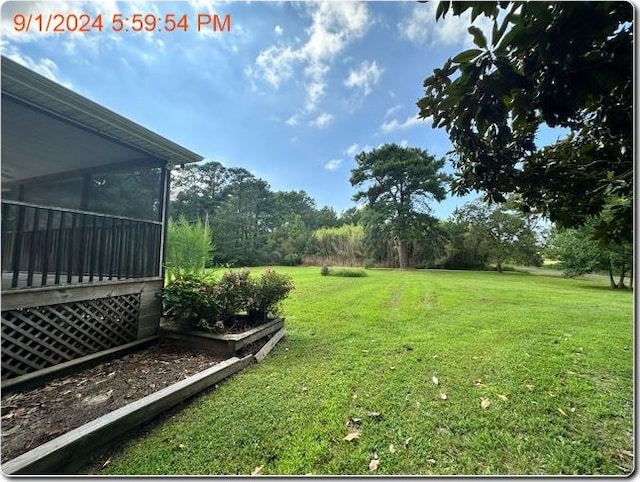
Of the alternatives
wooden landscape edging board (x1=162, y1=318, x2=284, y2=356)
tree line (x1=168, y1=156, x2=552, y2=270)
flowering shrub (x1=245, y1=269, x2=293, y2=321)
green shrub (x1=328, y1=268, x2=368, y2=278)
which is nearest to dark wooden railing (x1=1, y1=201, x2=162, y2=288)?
wooden landscape edging board (x1=162, y1=318, x2=284, y2=356)

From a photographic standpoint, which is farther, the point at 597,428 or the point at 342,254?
the point at 342,254

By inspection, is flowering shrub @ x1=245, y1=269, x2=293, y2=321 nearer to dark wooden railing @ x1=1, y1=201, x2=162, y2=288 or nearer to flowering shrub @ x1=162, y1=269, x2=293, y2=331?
flowering shrub @ x1=162, y1=269, x2=293, y2=331

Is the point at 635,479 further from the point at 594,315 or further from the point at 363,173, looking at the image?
the point at 363,173

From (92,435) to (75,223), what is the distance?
1716 millimetres

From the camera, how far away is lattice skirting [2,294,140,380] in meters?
1.79

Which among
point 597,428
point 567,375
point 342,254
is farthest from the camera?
point 342,254

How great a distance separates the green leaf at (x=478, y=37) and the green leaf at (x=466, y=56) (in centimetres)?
2

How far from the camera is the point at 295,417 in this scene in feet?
4.99

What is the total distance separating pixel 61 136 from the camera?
2611mm

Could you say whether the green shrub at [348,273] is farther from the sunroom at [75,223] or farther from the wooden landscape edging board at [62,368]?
the wooden landscape edging board at [62,368]

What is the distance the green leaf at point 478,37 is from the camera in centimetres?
98

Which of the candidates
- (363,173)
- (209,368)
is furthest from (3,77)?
(363,173)

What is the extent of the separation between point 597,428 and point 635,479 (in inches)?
8.2

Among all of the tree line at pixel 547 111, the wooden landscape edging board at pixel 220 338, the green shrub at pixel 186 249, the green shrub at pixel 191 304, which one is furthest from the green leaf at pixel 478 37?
the green shrub at pixel 186 249
